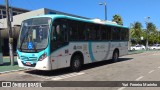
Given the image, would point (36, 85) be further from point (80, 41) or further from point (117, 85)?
point (80, 41)

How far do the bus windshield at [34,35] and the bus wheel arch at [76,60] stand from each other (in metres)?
2.41

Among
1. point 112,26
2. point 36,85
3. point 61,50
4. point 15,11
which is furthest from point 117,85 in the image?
point 15,11

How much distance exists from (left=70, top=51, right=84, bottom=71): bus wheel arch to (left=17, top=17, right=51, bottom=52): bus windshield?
2.41m

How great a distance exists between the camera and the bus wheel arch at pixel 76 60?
1434cm

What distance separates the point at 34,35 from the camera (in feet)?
41.9

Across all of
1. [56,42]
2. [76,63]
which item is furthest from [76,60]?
[56,42]

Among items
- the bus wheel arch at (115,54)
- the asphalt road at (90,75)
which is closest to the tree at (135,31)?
the bus wheel arch at (115,54)

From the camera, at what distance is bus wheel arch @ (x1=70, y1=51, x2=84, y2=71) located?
564 inches

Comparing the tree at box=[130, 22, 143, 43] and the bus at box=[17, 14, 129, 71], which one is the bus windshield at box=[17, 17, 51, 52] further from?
the tree at box=[130, 22, 143, 43]

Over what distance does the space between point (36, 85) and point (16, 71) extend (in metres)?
4.65

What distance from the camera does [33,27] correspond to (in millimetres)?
13062

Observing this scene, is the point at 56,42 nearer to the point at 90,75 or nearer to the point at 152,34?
the point at 90,75

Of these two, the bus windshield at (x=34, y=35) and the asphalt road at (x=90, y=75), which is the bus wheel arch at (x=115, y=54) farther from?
the bus windshield at (x=34, y=35)

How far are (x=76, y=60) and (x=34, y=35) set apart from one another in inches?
120
